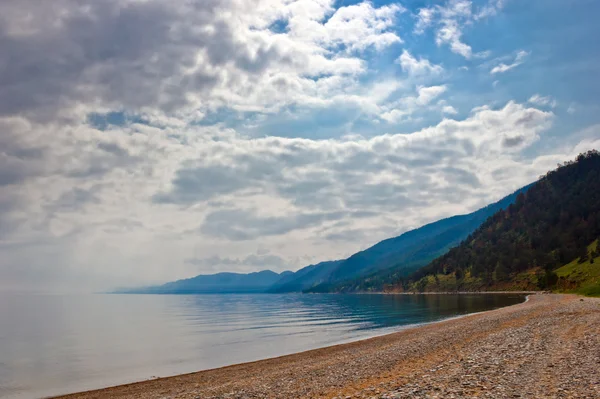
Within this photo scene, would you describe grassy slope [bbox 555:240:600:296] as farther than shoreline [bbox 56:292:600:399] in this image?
Yes

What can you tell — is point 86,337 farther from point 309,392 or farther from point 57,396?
point 309,392

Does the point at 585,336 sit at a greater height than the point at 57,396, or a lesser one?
greater

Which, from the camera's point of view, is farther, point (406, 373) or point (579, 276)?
point (579, 276)

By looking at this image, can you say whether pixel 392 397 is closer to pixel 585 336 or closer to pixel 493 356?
pixel 493 356

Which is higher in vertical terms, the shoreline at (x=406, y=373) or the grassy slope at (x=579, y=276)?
the shoreline at (x=406, y=373)

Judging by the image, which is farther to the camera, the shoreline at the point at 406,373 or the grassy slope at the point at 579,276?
the grassy slope at the point at 579,276

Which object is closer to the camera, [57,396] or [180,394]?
[180,394]

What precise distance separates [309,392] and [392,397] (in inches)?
293

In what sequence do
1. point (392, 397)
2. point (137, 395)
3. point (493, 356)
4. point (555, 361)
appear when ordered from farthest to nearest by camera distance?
point (137, 395), point (493, 356), point (555, 361), point (392, 397)

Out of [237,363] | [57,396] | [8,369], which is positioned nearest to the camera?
[57,396]

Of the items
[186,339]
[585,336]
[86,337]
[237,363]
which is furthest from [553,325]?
[86,337]

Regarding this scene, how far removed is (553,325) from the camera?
44.5 m

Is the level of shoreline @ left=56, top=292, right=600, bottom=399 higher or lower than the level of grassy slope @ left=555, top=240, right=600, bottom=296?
higher

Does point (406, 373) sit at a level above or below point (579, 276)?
above
